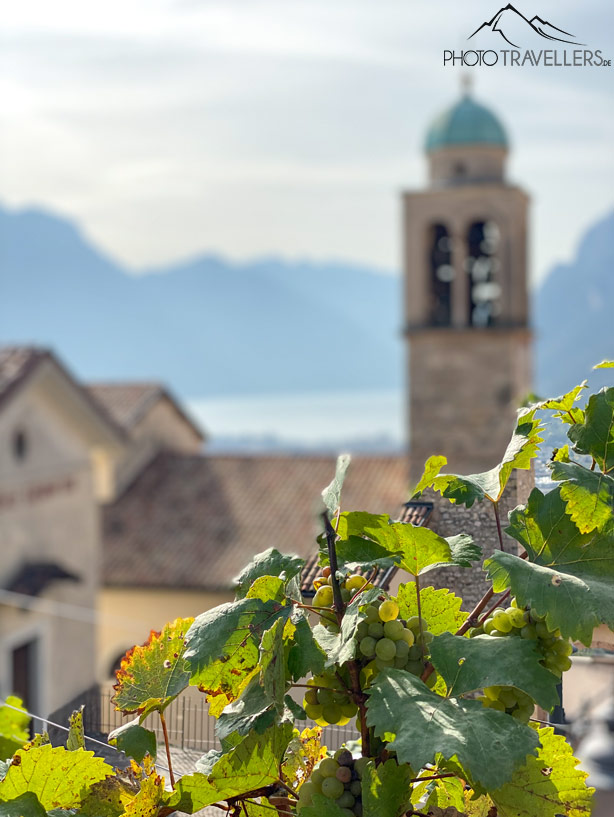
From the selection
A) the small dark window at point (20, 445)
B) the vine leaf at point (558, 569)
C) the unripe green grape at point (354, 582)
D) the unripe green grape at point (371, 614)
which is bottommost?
the small dark window at point (20, 445)

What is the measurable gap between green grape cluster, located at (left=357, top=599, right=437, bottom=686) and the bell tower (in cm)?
1356

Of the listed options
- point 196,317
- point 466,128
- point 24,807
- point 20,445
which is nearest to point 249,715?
point 24,807

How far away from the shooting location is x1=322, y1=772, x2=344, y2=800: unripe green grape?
1.86 ft

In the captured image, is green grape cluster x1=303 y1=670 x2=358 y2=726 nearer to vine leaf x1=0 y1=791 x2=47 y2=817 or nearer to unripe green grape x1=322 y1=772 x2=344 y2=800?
unripe green grape x1=322 y1=772 x2=344 y2=800

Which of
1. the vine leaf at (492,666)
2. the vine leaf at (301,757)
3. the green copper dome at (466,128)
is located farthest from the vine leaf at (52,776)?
the green copper dome at (466,128)

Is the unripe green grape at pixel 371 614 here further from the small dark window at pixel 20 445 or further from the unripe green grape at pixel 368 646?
the small dark window at pixel 20 445

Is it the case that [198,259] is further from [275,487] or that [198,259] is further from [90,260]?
[275,487]

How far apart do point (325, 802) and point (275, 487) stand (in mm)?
12612

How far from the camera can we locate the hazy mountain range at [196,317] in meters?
75.0

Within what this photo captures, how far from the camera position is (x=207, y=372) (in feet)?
252

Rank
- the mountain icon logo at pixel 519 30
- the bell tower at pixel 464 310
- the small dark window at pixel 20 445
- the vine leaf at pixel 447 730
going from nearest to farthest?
the vine leaf at pixel 447 730 < the mountain icon logo at pixel 519 30 < the small dark window at pixel 20 445 < the bell tower at pixel 464 310

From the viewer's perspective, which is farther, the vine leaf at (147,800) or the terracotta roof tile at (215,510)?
the terracotta roof tile at (215,510)

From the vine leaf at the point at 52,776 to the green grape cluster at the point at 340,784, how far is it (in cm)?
13

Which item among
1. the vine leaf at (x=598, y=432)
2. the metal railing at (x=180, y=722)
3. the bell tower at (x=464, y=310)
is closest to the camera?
the vine leaf at (x=598, y=432)
